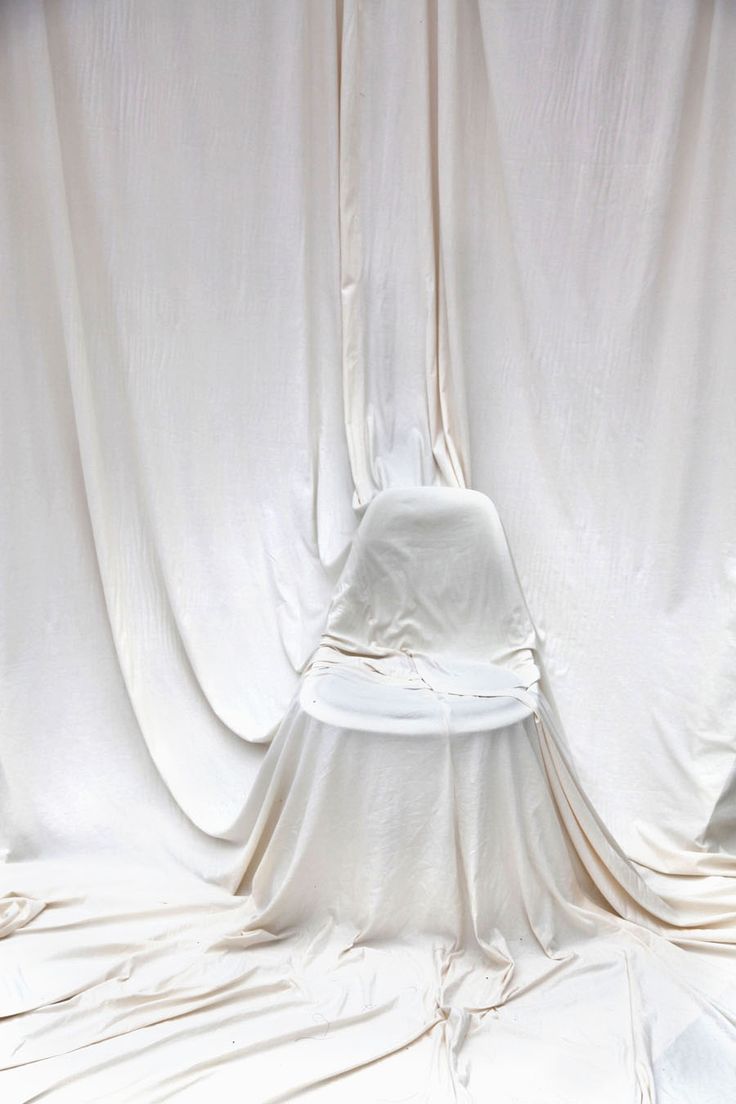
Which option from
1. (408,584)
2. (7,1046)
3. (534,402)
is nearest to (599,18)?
(534,402)

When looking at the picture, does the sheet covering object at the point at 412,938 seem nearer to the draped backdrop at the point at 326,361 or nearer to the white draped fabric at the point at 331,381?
the white draped fabric at the point at 331,381

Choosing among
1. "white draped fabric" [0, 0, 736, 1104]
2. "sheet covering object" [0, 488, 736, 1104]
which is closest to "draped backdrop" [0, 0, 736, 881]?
"white draped fabric" [0, 0, 736, 1104]

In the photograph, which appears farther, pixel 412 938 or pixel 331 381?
pixel 331 381

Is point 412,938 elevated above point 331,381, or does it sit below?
below

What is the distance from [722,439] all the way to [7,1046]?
2.17 meters

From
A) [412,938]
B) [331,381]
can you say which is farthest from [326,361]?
[412,938]

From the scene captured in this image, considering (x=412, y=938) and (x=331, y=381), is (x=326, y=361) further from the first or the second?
(x=412, y=938)

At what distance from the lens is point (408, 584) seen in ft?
8.84

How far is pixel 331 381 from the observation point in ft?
9.83

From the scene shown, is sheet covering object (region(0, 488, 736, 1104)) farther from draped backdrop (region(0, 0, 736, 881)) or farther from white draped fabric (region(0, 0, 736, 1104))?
draped backdrop (region(0, 0, 736, 881))

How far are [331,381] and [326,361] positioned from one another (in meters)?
0.06

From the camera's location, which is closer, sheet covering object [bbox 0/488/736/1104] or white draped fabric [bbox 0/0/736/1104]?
sheet covering object [bbox 0/488/736/1104]

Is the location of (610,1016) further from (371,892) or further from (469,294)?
(469,294)

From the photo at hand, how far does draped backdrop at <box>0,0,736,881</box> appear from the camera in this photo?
110 inches
